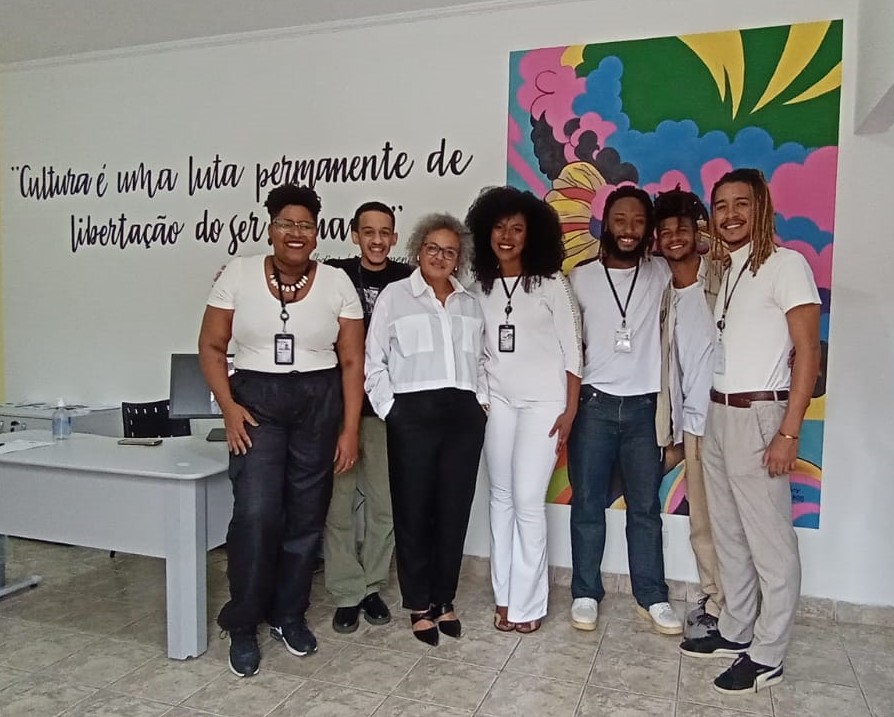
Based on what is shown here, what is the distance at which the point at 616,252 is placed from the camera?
3.04 metres

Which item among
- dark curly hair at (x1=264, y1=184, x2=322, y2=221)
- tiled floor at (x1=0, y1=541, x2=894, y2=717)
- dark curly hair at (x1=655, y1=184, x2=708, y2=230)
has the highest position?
dark curly hair at (x1=655, y1=184, x2=708, y2=230)

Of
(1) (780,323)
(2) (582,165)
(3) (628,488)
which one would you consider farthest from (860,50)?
(3) (628,488)

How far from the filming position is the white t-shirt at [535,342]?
2900 mm

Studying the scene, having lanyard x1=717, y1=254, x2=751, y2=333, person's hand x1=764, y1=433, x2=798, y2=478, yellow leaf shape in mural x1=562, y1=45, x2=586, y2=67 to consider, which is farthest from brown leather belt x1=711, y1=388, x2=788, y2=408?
yellow leaf shape in mural x1=562, y1=45, x2=586, y2=67

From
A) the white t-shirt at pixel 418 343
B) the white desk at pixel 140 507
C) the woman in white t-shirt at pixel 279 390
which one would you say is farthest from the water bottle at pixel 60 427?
the white t-shirt at pixel 418 343

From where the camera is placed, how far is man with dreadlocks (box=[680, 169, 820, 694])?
7.90ft

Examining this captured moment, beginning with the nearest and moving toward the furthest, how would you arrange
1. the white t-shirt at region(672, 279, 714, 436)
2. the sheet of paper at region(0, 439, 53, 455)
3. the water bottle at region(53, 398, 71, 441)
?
the white t-shirt at region(672, 279, 714, 436), the sheet of paper at region(0, 439, 53, 455), the water bottle at region(53, 398, 71, 441)

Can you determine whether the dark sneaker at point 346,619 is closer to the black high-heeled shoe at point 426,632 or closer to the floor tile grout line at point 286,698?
the black high-heeled shoe at point 426,632

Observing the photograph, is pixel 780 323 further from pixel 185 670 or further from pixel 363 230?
pixel 185 670

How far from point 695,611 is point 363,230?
2054 mm

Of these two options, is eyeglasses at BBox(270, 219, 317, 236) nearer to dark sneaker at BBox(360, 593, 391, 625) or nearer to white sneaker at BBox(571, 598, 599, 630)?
dark sneaker at BBox(360, 593, 391, 625)

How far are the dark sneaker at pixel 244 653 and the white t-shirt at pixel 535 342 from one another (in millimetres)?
1240

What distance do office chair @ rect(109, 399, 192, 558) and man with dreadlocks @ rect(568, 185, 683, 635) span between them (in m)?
2.20

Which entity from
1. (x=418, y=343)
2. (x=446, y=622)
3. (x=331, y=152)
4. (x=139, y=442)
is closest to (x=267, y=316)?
(x=418, y=343)
